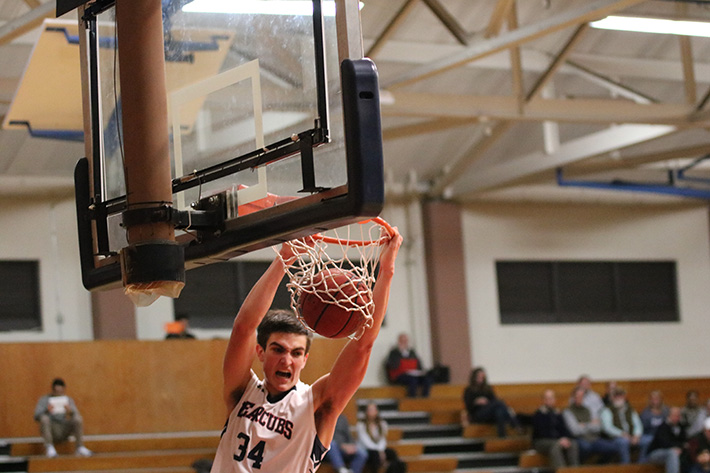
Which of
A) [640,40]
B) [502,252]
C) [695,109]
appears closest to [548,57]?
[640,40]

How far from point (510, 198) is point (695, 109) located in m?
5.63

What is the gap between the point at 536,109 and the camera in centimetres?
A: 1134

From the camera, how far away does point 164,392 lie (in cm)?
1296

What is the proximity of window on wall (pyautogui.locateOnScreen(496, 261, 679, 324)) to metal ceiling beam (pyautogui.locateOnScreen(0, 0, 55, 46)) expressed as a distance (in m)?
10.2

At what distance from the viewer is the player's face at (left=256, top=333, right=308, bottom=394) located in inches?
144

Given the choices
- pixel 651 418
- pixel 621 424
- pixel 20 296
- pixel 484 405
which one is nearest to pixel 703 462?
pixel 621 424

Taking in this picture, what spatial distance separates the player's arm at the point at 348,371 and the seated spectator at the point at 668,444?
10.5 metres

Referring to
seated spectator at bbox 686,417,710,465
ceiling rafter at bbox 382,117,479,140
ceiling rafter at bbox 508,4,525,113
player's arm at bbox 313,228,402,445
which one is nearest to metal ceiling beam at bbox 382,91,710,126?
ceiling rafter at bbox 508,4,525,113

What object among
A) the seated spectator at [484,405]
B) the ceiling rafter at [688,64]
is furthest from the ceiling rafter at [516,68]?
the seated spectator at [484,405]

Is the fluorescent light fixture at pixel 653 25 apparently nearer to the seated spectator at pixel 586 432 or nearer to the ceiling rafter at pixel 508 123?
the ceiling rafter at pixel 508 123

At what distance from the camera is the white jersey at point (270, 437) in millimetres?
3559

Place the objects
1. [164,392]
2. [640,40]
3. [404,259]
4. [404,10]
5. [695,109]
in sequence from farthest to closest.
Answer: [404,259] < [640,40] < [164,392] < [695,109] < [404,10]

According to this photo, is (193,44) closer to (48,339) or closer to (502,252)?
(48,339)

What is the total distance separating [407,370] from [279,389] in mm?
11972
